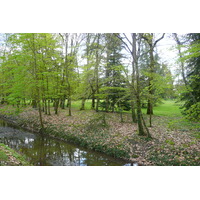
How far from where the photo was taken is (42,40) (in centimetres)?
821

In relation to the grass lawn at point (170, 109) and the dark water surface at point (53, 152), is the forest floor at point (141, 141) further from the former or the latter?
the grass lawn at point (170, 109)

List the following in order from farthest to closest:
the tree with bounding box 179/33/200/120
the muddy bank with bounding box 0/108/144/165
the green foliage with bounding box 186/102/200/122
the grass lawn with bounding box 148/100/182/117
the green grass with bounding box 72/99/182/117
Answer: the green grass with bounding box 72/99/182/117, the grass lawn with bounding box 148/100/182/117, the muddy bank with bounding box 0/108/144/165, the tree with bounding box 179/33/200/120, the green foliage with bounding box 186/102/200/122

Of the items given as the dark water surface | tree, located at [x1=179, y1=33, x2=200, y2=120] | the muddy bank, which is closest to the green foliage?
tree, located at [x1=179, y1=33, x2=200, y2=120]

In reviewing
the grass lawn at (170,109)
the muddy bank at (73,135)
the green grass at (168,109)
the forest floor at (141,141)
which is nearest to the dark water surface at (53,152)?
the muddy bank at (73,135)

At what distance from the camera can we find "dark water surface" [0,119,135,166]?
5559 millimetres

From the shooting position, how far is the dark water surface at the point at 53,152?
5559mm

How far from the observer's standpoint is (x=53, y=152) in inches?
257

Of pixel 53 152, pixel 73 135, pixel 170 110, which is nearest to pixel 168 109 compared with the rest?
pixel 170 110

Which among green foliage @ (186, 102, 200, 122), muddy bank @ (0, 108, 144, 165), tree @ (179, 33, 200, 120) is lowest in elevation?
muddy bank @ (0, 108, 144, 165)

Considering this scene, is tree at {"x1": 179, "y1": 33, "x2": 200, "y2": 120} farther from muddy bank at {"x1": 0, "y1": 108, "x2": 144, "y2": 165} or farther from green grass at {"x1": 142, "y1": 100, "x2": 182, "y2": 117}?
muddy bank at {"x1": 0, "y1": 108, "x2": 144, "y2": 165}

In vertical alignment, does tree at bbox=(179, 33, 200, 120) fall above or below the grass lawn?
above

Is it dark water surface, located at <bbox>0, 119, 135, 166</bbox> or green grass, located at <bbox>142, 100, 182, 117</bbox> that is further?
green grass, located at <bbox>142, 100, 182, 117</bbox>
